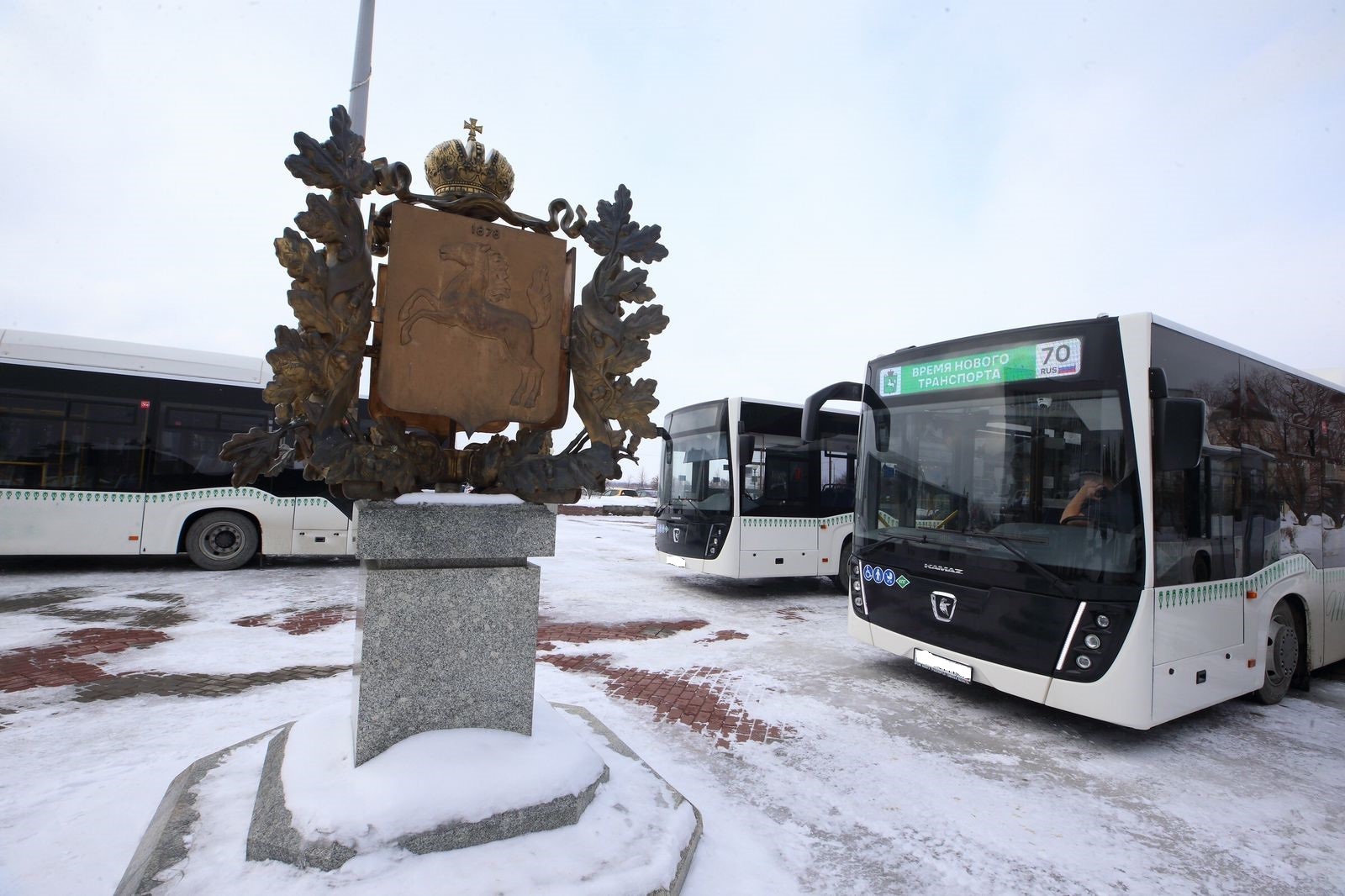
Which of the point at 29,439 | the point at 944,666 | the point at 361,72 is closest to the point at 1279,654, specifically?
the point at 944,666

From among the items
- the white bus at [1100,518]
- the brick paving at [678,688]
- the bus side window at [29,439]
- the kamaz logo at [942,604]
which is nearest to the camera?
the white bus at [1100,518]

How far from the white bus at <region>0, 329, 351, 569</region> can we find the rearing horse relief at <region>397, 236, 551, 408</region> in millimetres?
7436

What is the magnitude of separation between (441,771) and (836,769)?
254 cm

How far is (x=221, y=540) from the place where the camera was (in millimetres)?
11055

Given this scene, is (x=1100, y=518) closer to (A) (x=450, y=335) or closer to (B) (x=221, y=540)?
(A) (x=450, y=335)

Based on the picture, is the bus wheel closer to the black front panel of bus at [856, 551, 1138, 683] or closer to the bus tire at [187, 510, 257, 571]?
the black front panel of bus at [856, 551, 1138, 683]

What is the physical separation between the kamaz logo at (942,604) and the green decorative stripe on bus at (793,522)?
196 inches

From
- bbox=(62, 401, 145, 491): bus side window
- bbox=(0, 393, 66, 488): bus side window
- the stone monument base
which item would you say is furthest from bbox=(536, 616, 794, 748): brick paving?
bbox=(0, 393, 66, 488): bus side window

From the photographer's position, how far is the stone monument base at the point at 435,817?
A: 2.44m

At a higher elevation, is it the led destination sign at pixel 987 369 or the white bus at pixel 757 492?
the led destination sign at pixel 987 369

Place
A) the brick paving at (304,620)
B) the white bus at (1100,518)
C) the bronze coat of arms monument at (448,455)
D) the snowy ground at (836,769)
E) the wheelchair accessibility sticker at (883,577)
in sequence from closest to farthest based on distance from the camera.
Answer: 1. the bronze coat of arms monument at (448,455)
2. the snowy ground at (836,769)
3. the white bus at (1100,518)
4. the wheelchair accessibility sticker at (883,577)
5. the brick paving at (304,620)

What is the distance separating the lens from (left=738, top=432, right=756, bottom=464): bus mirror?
10219 millimetres

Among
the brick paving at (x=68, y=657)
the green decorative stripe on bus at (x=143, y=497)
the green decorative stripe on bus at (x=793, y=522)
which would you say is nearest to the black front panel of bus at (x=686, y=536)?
the green decorative stripe on bus at (x=793, y=522)

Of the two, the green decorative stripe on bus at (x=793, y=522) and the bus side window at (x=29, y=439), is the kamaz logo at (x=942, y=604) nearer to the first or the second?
the green decorative stripe on bus at (x=793, y=522)
